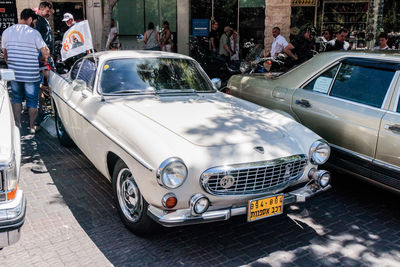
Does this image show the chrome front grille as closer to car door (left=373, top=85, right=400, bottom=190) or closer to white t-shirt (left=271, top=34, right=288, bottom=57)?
car door (left=373, top=85, right=400, bottom=190)

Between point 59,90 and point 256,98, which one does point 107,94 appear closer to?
point 59,90

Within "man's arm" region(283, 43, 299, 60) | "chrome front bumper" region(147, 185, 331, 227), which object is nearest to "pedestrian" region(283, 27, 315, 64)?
"man's arm" region(283, 43, 299, 60)

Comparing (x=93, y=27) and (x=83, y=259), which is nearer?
(x=83, y=259)

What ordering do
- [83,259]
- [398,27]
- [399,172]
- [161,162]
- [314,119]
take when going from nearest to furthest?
[161,162], [83,259], [399,172], [314,119], [398,27]

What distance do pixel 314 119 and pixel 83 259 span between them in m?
3.09

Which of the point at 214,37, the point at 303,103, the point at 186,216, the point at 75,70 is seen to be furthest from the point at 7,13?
the point at 186,216

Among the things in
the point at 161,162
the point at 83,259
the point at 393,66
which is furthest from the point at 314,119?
the point at 83,259

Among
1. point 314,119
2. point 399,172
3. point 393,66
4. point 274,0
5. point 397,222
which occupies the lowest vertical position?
point 397,222

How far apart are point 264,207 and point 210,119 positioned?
3.46 ft

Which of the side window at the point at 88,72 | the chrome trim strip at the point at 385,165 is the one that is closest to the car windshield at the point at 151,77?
the side window at the point at 88,72

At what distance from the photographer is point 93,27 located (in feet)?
50.1

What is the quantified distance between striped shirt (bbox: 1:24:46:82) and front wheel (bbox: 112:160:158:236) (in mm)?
3654

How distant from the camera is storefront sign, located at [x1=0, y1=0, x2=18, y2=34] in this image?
13.2 m

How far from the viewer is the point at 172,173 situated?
3.29 m
